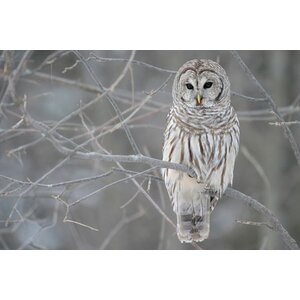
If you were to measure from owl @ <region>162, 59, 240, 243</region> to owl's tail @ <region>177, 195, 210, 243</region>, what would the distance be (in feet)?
0.33

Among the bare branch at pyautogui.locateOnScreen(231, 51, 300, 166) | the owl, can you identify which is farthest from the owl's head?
the bare branch at pyautogui.locateOnScreen(231, 51, 300, 166)

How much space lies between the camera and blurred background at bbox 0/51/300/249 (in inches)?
140

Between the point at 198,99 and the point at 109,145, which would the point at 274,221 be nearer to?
the point at 198,99

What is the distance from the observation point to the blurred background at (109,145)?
3.56 m

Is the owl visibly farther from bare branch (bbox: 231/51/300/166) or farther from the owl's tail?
bare branch (bbox: 231/51/300/166)

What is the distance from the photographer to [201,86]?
11.5 ft

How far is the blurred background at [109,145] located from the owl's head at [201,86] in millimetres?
76

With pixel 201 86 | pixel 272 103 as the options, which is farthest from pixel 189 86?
pixel 272 103

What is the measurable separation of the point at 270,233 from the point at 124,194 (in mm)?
1170

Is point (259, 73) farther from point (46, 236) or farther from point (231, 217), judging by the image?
point (46, 236)

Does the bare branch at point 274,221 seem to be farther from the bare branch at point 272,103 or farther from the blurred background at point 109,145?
the bare branch at point 272,103

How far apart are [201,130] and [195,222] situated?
0.48 metres

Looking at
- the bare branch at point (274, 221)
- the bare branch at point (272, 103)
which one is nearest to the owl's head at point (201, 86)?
the bare branch at point (272, 103)
